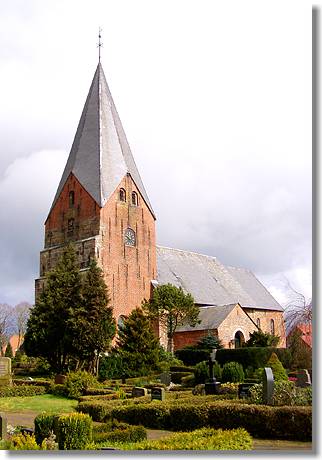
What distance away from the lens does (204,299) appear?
35.0m

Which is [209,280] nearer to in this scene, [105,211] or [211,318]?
[211,318]

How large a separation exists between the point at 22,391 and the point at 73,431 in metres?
10.4

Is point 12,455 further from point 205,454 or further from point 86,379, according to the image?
point 86,379

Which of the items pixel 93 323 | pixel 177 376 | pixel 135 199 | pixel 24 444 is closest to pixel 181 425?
pixel 24 444

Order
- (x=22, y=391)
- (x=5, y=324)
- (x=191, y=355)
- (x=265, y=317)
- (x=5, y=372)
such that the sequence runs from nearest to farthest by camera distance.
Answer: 1. (x=22, y=391)
2. (x=5, y=372)
3. (x=191, y=355)
4. (x=265, y=317)
5. (x=5, y=324)

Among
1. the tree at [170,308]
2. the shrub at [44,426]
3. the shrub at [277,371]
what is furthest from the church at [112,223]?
the shrub at [44,426]

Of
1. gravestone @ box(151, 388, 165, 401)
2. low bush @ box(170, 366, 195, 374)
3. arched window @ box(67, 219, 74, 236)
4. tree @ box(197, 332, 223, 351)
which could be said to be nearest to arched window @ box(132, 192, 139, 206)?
arched window @ box(67, 219, 74, 236)

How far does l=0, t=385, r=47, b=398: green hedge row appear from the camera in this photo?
16203 mm

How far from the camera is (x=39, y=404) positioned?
14609 mm

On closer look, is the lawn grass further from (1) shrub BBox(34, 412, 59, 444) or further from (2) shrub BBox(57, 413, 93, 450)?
(2) shrub BBox(57, 413, 93, 450)

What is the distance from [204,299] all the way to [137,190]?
7886 millimetres

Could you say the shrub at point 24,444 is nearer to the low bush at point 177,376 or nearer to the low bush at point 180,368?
the low bush at point 177,376

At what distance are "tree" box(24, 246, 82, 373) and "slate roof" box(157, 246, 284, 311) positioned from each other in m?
10.1

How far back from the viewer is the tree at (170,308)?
2989cm
